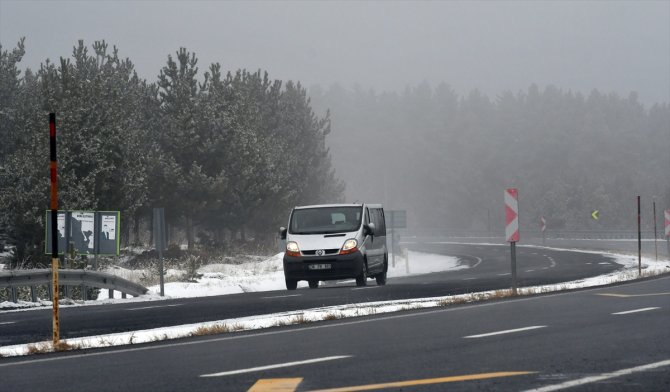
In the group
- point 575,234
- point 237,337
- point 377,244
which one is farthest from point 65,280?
point 575,234

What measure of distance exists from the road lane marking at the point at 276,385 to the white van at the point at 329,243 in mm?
16863

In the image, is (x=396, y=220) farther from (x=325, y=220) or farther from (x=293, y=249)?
(x=293, y=249)

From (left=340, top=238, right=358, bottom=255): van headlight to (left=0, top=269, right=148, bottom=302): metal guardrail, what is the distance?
4732 mm

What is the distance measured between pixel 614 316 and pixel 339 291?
989 cm

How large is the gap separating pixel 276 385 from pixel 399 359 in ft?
6.13

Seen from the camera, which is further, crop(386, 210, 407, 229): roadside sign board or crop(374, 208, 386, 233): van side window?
crop(386, 210, 407, 229): roadside sign board

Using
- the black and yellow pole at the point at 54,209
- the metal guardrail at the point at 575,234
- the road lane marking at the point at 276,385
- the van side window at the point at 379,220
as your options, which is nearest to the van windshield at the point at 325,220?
the van side window at the point at 379,220

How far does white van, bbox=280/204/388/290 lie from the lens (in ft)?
84.8

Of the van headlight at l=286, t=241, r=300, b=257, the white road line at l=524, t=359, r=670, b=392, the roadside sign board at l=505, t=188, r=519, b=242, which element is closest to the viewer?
the white road line at l=524, t=359, r=670, b=392

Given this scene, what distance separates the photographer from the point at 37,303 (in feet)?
75.6

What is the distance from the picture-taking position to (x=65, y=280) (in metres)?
23.3

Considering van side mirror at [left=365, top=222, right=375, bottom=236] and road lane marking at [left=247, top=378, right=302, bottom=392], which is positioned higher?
van side mirror at [left=365, top=222, right=375, bottom=236]

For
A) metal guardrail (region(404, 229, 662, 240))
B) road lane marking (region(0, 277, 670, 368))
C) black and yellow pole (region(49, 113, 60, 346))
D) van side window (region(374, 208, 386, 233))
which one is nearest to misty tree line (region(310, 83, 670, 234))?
metal guardrail (region(404, 229, 662, 240))

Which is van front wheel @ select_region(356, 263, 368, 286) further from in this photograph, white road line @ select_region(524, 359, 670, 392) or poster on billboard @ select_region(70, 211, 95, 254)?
white road line @ select_region(524, 359, 670, 392)
